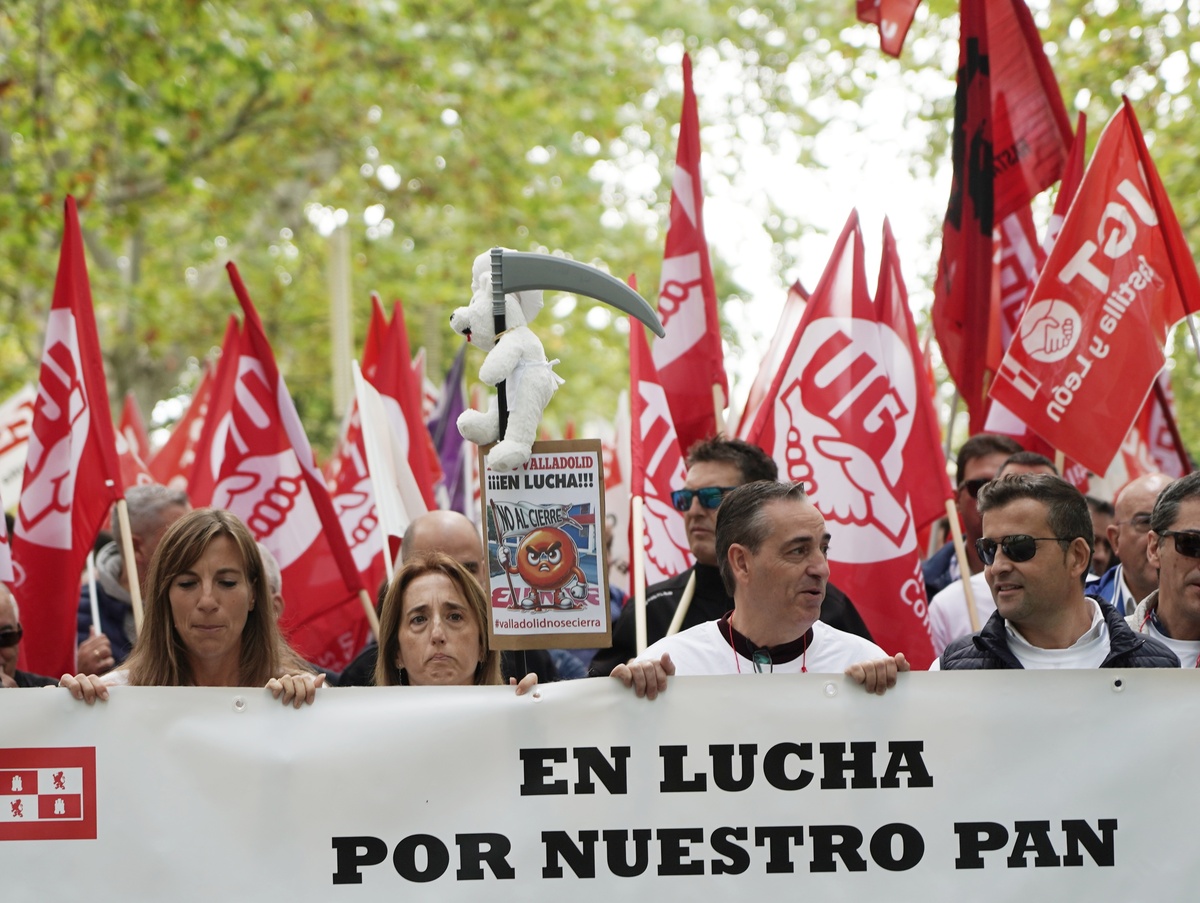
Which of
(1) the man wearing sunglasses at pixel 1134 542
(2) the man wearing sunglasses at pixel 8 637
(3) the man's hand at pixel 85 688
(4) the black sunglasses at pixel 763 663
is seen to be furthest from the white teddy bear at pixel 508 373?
(1) the man wearing sunglasses at pixel 1134 542

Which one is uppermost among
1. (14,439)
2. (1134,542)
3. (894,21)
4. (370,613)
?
(894,21)

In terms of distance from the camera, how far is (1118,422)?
545 cm

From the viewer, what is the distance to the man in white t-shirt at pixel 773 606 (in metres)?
4.08

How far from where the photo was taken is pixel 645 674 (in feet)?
12.4

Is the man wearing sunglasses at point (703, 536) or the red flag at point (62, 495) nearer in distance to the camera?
the man wearing sunglasses at point (703, 536)

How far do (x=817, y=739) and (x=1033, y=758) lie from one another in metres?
0.53

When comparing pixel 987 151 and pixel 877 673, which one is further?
pixel 987 151

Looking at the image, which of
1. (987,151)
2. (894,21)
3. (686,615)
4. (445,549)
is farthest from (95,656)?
(894,21)

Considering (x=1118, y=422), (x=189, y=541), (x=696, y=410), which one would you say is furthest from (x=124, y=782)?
(x=1118, y=422)

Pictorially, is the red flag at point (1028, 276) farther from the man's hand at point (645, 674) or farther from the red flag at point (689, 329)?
the man's hand at point (645, 674)

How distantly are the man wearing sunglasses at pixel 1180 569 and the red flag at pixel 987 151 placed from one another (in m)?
2.21

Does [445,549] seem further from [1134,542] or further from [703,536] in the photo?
[1134,542]

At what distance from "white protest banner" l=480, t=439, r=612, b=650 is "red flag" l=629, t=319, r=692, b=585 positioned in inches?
61.3

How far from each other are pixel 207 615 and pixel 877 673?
1787 mm
